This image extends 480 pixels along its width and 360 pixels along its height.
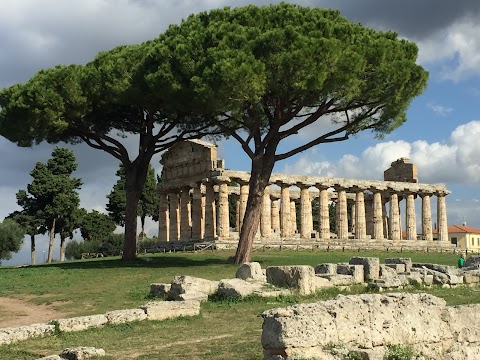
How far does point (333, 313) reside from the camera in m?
8.45

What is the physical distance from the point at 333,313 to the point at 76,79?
25627mm

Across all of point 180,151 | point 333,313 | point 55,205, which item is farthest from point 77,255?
point 333,313

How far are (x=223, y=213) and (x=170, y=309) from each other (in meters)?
33.1

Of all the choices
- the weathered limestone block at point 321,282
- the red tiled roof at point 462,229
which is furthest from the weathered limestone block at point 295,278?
the red tiled roof at point 462,229

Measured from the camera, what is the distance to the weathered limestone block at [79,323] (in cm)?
1329

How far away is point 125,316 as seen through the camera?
14.3 meters

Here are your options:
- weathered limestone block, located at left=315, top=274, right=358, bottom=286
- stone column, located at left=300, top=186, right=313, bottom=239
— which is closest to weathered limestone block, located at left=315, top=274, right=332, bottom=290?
weathered limestone block, located at left=315, top=274, right=358, bottom=286

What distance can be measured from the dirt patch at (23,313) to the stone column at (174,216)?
35.6m

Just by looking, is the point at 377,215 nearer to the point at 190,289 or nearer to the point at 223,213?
the point at 223,213

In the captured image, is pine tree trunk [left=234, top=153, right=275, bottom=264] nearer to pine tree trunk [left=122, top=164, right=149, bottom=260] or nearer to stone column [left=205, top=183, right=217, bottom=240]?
pine tree trunk [left=122, top=164, right=149, bottom=260]

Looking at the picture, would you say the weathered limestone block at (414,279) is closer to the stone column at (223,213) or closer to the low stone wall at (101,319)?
the low stone wall at (101,319)

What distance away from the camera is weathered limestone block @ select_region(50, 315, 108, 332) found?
13287mm

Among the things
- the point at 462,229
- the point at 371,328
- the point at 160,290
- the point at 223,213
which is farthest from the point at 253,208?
the point at 462,229

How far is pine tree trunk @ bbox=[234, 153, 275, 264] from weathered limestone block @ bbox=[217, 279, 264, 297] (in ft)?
34.2
